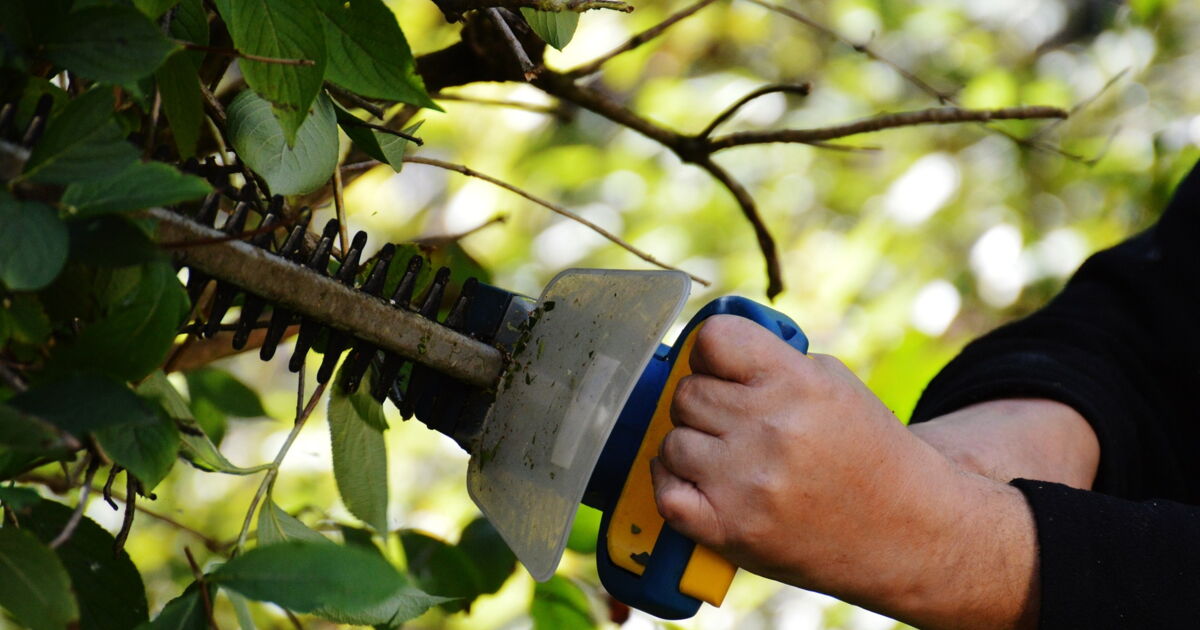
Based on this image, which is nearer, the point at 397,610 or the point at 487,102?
the point at 397,610

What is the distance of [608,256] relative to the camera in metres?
1.90

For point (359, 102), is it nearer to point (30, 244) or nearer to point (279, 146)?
point (279, 146)

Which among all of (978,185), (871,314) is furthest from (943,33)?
(871,314)

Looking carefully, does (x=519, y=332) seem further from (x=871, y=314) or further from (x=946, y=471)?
(x=871, y=314)

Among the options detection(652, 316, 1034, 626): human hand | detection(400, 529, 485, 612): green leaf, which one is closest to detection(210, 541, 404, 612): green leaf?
detection(652, 316, 1034, 626): human hand

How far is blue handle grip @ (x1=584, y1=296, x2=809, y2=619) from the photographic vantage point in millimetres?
615

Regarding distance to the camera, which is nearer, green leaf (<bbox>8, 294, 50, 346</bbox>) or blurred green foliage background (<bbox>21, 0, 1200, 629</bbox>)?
green leaf (<bbox>8, 294, 50, 346</bbox>)

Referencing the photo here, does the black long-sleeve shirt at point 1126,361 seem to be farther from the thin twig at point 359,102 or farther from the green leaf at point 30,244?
the green leaf at point 30,244

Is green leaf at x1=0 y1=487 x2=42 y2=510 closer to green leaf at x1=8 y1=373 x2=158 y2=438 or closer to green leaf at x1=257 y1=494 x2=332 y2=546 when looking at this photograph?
Answer: green leaf at x1=8 y1=373 x2=158 y2=438

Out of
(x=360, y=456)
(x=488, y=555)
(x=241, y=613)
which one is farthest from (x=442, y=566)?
(x=241, y=613)

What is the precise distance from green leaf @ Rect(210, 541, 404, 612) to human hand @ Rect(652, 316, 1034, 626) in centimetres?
25

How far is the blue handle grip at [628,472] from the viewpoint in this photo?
0.62m

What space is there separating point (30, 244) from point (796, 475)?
400 millimetres

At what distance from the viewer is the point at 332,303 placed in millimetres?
544
